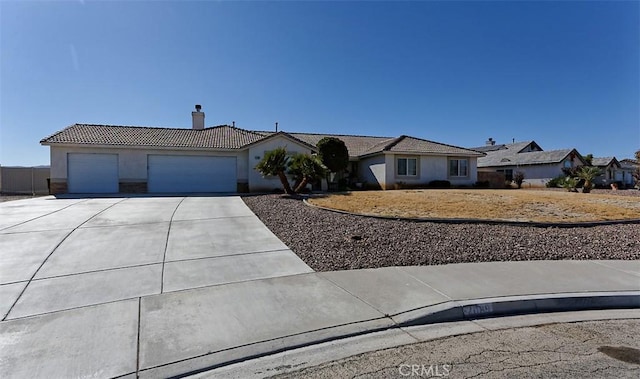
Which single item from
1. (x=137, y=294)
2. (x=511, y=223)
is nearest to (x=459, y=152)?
(x=511, y=223)

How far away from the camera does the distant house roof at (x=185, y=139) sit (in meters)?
19.1

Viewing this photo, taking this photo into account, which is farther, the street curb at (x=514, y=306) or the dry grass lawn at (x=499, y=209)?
the dry grass lawn at (x=499, y=209)

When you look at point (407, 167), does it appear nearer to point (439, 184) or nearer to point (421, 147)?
point (421, 147)

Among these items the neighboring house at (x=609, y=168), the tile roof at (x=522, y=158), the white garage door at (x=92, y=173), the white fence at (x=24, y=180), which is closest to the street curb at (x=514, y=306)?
the white garage door at (x=92, y=173)

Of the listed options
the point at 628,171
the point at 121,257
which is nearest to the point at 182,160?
the point at 121,257

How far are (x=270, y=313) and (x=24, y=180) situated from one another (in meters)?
25.5

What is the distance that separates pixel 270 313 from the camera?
4.12m

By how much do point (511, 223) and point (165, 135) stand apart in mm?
20716

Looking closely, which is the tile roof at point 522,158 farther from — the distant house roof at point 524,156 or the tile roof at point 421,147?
the tile roof at point 421,147

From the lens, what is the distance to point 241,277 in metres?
5.39

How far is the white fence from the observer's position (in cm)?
2086

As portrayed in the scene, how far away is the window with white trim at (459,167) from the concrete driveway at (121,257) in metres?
19.8

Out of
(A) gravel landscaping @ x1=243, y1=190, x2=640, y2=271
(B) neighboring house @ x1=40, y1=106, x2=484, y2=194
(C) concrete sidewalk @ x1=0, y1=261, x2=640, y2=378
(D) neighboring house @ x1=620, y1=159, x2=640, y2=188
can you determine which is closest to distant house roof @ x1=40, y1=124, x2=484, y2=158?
(B) neighboring house @ x1=40, y1=106, x2=484, y2=194

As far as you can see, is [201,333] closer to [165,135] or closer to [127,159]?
[127,159]
